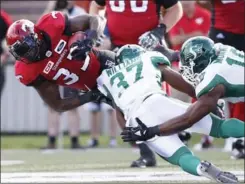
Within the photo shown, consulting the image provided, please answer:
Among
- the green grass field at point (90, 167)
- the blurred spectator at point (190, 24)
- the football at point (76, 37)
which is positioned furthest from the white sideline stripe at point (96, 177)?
the blurred spectator at point (190, 24)

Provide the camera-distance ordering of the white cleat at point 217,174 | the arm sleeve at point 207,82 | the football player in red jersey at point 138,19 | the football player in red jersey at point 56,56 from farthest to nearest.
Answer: the football player in red jersey at point 138,19 → the football player in red jersey at point 56,56 → the arm sleeve at point 207,82 → the white cleat at point 217,174

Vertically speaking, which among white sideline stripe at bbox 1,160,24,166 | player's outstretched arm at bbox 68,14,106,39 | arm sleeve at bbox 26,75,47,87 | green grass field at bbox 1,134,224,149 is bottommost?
green grass field at bbox 1,134,224,149

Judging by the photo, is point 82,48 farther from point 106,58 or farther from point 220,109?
point 220,109

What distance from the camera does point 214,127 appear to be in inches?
217

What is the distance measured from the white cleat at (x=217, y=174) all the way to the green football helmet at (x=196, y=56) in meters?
0.65

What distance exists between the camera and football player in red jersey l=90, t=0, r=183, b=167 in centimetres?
715

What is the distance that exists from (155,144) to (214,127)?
1.31 ft

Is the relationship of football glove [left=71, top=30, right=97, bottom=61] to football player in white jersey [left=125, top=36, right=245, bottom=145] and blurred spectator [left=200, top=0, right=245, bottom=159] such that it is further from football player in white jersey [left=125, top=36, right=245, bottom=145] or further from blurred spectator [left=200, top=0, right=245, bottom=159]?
blurred spectator [left=200, top=0, right=245, bottom=159]

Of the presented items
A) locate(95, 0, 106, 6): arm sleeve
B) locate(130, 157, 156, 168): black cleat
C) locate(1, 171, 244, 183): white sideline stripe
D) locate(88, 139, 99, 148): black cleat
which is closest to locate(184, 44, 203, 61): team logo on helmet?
locate(1, 171, 244, 183): white sideline stripe

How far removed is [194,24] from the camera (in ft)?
31.8

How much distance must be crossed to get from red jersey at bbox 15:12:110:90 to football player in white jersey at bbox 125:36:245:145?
930mm

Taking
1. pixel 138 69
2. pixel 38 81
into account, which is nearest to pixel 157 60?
pixel 138 69

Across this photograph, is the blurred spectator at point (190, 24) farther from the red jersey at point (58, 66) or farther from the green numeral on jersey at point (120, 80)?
the green numeral on jersey at point (120, 80)

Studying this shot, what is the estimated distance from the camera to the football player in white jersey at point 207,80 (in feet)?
17.4
